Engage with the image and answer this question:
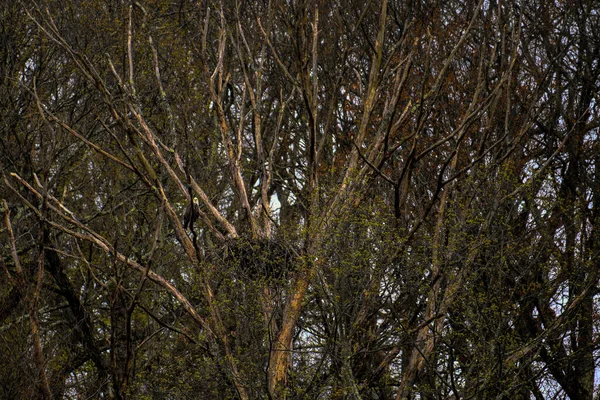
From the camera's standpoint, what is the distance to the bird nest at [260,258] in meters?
7.32

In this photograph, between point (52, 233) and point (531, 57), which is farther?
point (531, 57)

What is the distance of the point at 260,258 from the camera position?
7.22m

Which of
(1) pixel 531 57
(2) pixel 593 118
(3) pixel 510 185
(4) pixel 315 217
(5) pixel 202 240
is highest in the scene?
(1) pixel 531 57

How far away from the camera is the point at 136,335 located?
10.6 m

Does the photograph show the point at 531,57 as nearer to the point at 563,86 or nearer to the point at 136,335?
the point at 563,86

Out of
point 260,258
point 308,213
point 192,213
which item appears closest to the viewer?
point 260,258

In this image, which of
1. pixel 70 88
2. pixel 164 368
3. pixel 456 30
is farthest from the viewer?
pixel 456 30

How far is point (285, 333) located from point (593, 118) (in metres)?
5.65

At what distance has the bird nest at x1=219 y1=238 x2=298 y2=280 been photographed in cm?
732

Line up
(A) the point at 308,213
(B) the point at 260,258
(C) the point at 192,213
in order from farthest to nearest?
(A) the point at 308,213
(C) the point at 192,213
(B) the point at 260,258

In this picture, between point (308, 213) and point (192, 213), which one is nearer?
point (192, 213)

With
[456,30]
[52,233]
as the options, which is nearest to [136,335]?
[52,233]

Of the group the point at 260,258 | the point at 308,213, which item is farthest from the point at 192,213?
the point at 308,213

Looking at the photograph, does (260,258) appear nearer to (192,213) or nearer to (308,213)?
(192,213)
